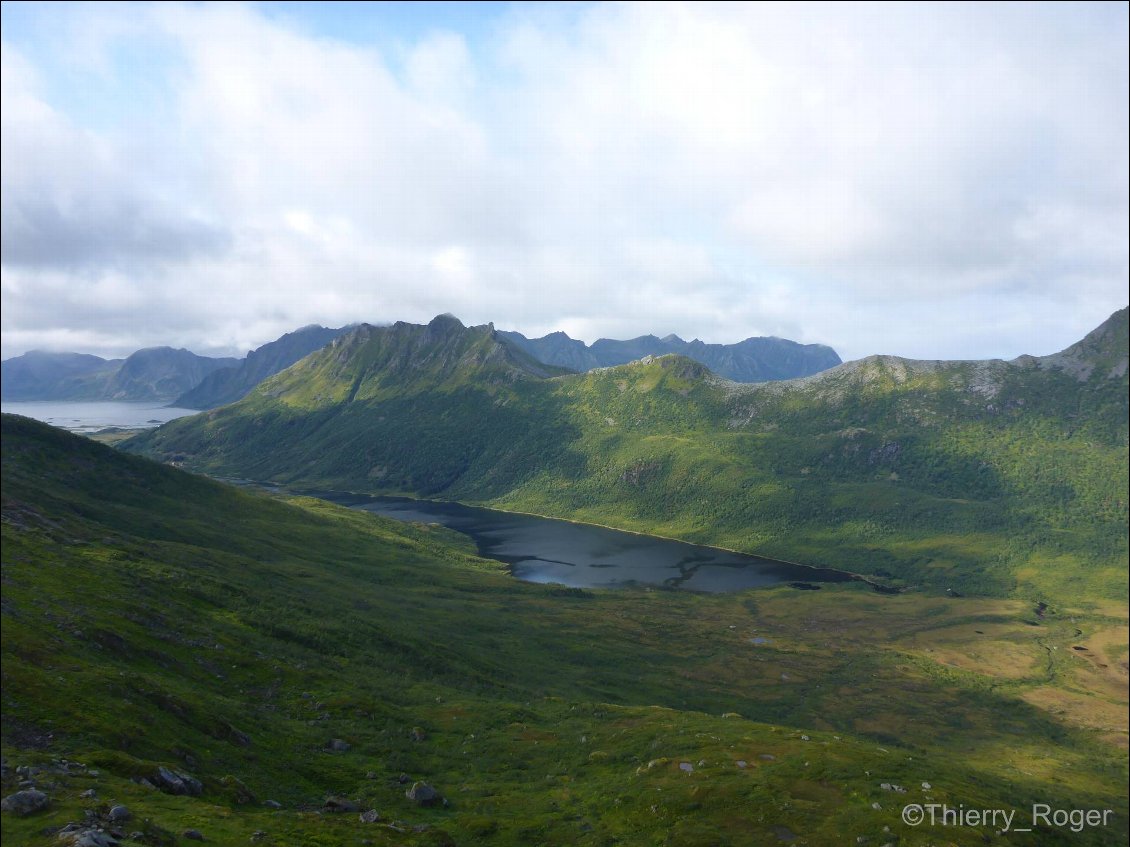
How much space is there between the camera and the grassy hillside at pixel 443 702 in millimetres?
44281

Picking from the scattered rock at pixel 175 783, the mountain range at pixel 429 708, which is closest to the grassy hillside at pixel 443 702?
the mountain range at pixel 429 708

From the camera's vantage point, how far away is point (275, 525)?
180 meters

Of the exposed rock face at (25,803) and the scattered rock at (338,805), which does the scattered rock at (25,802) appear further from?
the scattered rock at (338,805)

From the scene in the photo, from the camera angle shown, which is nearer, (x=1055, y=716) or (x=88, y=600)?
(x=88, y=600)

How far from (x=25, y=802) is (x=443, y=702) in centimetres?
5688

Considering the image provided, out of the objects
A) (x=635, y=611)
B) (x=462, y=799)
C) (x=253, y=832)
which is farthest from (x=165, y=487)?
(x=253, y=832)

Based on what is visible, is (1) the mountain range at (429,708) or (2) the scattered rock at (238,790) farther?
(1) the mountain range at (429,708)

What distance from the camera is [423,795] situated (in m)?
52.3

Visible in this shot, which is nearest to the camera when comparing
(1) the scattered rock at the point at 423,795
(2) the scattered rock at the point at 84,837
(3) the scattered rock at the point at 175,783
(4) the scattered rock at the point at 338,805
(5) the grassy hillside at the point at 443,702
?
(2) the scattered rock at the point at 84,837

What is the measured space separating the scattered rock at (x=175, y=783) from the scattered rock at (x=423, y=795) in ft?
58.8

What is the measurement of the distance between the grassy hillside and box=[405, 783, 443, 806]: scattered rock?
0.79 metres

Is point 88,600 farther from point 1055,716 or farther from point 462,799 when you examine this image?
point 1055,716

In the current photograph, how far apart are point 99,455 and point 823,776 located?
189 metres

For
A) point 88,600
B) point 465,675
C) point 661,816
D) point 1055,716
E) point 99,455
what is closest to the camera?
point 661,816
